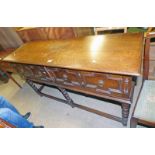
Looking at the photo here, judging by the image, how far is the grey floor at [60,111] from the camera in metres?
1.66

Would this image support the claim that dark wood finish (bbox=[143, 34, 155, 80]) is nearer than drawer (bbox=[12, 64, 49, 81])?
Yes

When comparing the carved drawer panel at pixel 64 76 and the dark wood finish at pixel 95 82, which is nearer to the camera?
the dark wood finish at pixel 95 82

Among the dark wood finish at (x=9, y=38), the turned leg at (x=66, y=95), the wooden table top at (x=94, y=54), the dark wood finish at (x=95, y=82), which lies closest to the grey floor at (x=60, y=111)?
the turned leg at (x=66, y=95)

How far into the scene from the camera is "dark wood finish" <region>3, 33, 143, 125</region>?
3.24 ft

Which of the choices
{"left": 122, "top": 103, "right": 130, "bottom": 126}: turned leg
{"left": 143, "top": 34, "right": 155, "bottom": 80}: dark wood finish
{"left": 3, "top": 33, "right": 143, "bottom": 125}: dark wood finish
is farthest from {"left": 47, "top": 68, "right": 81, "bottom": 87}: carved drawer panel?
{"left": 143, "top": 34, "right": 155, "bottom": 80}: dark wood finish

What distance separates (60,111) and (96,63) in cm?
113

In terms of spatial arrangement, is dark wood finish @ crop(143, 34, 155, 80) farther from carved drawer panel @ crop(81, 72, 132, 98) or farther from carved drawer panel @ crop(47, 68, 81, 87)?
carved drawer panel @ crop(47, 68, 81, 87)

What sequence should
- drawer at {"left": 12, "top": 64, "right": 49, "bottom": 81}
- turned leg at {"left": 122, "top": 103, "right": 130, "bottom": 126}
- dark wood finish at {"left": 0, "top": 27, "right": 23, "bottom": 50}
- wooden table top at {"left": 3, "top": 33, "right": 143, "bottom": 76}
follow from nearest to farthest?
1. wooden table top at {"left": 3, "top": 33, "right": 143, "bottom": 76}
2. turned leg at {"left": 122, "top": 103, "right": 130, "bottom": 126}
3. drawer at {"left": 12, "top": 64, "right": 49, "bottom": 81}
4. dark wood finish at {"left": 0, "top": 27, "right": 23, "bottom": 50}

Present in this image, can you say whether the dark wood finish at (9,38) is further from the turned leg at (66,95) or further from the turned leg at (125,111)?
the turned leg at (125,111)

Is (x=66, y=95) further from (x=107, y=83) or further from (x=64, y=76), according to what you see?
(x=107, y=83)

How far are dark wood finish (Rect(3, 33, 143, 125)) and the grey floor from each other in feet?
0.64

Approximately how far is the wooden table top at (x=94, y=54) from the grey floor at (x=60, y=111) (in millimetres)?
864

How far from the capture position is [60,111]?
1.92 metres
